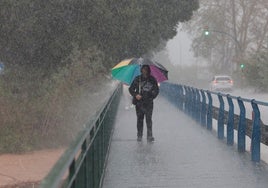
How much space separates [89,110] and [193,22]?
177 ft

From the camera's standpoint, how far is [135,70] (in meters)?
13.5

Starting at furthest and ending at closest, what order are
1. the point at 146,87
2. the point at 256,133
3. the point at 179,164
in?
the point at 146,87 → the point at 179,164 → the point at 256,133

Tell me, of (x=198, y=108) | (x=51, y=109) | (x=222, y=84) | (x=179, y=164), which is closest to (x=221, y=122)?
(x=179, y=164)

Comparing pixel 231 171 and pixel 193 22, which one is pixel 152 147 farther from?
pixel 193 22

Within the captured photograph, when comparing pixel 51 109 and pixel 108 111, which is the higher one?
pixel 108 111

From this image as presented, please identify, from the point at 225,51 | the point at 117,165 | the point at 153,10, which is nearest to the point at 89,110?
the point at 153,10

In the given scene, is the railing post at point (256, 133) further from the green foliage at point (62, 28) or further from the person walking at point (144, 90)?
the green foliage at point (62, 28)

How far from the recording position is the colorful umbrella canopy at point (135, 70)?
503 inches

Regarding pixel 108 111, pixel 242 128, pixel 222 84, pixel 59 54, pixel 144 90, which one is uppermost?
pixel 59 54

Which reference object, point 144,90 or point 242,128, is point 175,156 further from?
point 144,90

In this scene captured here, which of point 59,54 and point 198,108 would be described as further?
point 59,54

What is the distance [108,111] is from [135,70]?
2.12 m

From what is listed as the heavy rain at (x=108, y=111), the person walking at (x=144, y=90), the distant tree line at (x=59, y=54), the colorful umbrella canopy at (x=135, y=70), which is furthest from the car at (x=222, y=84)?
the person walking at (x=144, y=90)

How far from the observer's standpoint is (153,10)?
105 ft
